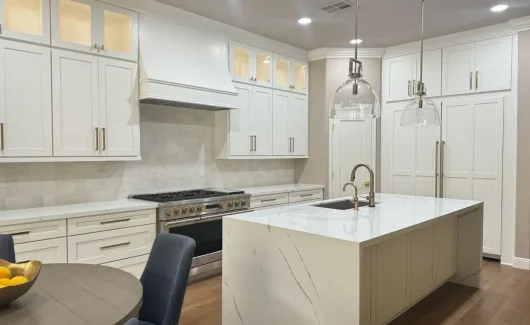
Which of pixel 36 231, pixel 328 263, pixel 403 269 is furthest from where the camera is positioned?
pixel 403 269

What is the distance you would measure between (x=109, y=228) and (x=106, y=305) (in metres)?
1.95

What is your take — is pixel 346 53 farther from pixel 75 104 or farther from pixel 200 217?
pixel 75 104

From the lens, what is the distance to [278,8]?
4066mm

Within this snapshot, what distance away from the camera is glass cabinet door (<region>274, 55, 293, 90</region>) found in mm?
5391

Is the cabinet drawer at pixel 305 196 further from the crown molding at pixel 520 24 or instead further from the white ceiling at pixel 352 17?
the crown molding at pixel 520 24

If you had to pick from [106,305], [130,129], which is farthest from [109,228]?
[106,305]

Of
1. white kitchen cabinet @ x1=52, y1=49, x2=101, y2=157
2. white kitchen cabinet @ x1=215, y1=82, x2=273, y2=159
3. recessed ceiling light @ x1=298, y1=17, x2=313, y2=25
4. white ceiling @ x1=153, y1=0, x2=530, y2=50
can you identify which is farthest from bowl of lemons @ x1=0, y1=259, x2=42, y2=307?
recessed ceiling light @ x1=298, y1=17, x2=313, y2=25

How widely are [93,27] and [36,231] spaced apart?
1.84 metres

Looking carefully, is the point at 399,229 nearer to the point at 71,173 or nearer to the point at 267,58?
the point at 71,173

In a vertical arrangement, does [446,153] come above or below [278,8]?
below

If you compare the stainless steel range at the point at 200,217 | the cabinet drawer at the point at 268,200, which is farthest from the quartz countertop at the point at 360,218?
the cabinet drawer at the point at 268,200

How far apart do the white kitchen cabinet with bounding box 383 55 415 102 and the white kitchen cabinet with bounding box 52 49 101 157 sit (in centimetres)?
398

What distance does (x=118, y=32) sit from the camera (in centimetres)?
382

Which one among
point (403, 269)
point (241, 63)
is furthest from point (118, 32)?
point (403, 269)
